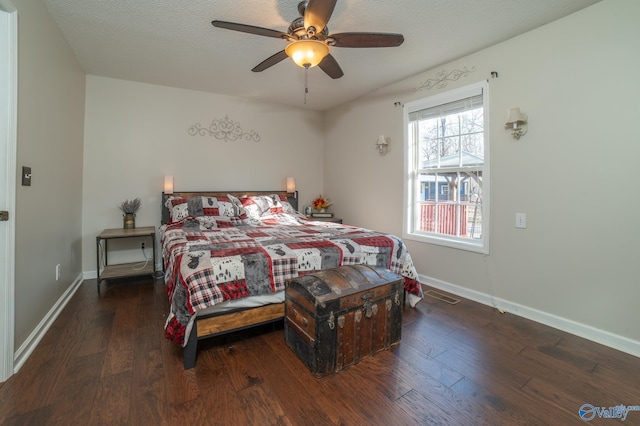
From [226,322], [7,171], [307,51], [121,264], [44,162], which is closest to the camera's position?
[7,171]

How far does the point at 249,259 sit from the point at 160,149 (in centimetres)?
274

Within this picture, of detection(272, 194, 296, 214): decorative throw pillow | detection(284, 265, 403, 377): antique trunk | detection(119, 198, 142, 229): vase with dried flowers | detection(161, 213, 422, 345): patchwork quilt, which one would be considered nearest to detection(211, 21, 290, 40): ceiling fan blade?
detection(161, 213, 422, 345): patchwork quilt

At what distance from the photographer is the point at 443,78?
311 cm

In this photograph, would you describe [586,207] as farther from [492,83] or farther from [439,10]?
[439,10]

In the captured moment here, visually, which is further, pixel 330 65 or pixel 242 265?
pixel 330 65

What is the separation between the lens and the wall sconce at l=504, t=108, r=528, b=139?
2.46 m

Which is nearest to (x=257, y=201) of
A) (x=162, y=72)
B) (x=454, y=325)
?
(x=162, y=72)

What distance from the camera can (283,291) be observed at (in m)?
2.03

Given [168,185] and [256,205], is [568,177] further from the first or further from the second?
[168,185]

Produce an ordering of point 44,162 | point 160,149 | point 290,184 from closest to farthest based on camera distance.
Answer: point 44,162 → point 160,149 → point 290,184

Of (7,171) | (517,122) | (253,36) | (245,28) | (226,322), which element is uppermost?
(253,36)

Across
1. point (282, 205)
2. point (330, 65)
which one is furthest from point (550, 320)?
point (282, 205)

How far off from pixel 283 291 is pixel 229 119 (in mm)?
3071

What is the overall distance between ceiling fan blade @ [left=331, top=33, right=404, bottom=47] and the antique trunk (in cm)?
161
